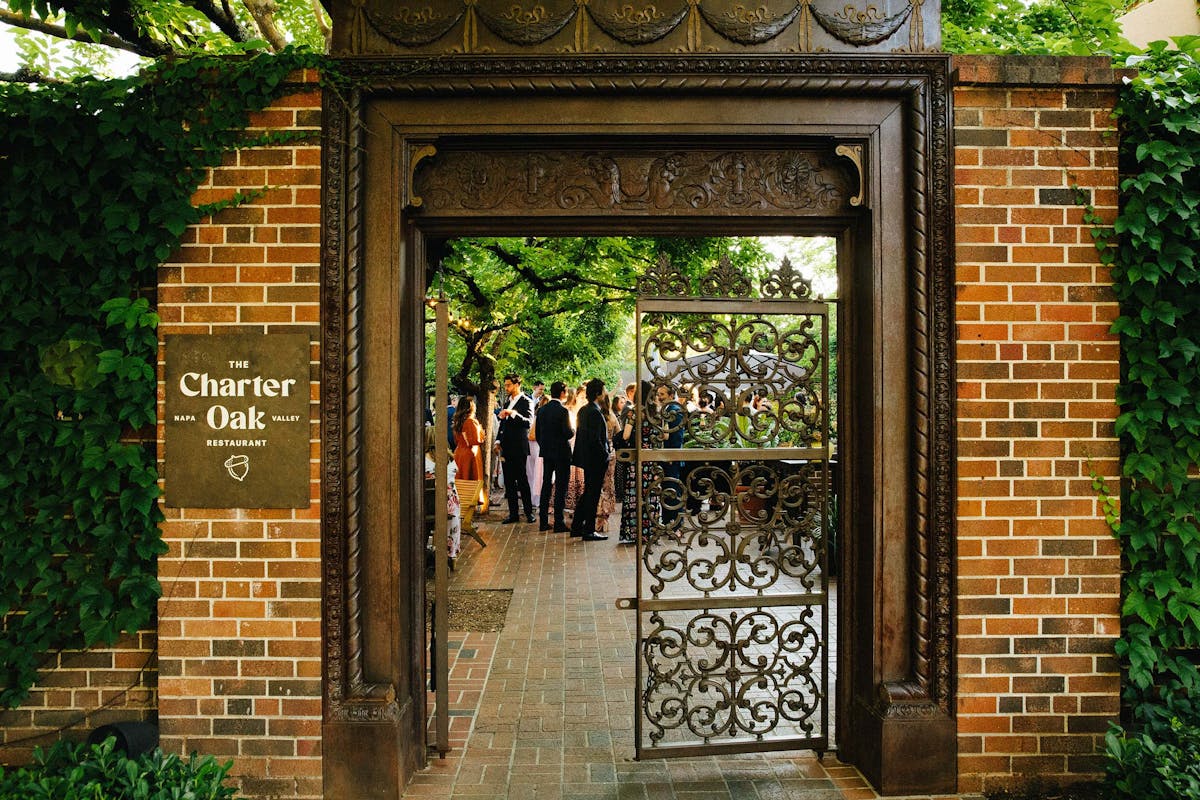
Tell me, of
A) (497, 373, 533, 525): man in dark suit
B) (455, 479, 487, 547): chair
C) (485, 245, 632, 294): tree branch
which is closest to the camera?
(455, 479, 487, 547): chair

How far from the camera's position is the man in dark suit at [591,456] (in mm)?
9773

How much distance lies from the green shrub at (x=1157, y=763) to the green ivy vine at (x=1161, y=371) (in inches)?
4.5

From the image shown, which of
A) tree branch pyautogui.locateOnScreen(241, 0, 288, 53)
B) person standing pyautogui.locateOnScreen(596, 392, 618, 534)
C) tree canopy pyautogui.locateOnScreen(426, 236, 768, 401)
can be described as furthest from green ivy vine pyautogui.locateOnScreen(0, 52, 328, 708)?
person standing pyautogui.locateOnScreen(596, 392, 618, 534)

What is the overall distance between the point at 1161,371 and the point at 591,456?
6.97 meters

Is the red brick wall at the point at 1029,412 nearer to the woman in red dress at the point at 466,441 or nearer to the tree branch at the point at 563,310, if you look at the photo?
the woman in red dress at the point at 466,441

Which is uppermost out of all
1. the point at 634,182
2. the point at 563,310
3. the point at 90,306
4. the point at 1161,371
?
the point at 563,310

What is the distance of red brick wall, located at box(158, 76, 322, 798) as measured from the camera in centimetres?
348

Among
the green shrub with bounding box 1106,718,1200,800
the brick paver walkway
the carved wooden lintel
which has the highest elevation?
the carved wooden lintel

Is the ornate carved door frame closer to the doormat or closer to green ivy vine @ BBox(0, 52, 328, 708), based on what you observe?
green ivy vine @ BBox(0, 52, 328, 708)

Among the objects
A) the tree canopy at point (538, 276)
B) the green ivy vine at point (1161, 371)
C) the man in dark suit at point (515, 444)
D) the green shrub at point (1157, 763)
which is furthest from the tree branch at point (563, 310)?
the green shrub at point (1157, 763)

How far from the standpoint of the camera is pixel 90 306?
11.5 ft

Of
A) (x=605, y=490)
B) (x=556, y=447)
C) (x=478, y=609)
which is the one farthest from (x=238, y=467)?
(x=605, y=490)

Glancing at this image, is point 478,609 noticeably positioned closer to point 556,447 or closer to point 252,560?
point 252,560

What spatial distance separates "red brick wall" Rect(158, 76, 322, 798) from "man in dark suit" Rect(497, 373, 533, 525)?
7154 millimetres
